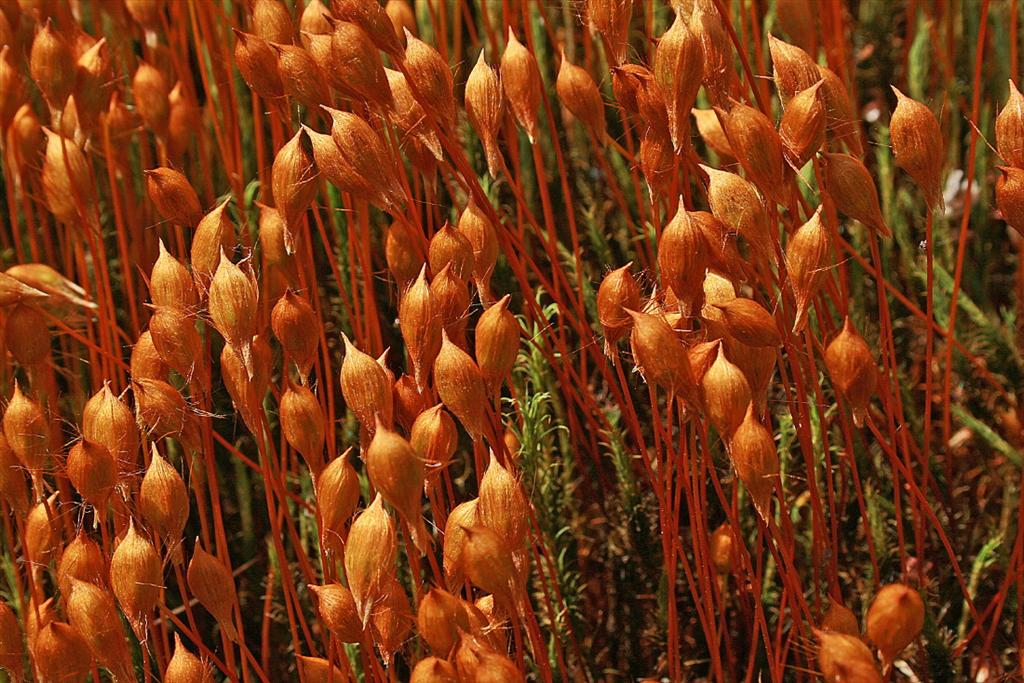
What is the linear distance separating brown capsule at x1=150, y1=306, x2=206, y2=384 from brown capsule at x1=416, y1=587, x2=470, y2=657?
204 mm

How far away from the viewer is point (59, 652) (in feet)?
2.13

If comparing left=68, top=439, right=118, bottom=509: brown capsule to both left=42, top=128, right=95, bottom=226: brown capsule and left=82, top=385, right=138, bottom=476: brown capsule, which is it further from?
Answer: left=42, top=128, right=95, bottom=226: brown capsule

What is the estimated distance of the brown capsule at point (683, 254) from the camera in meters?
0.63

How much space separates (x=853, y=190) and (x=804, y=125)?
6cm

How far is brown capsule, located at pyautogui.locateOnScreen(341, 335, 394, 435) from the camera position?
0.65m

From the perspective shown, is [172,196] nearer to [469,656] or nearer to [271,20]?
[271,20]

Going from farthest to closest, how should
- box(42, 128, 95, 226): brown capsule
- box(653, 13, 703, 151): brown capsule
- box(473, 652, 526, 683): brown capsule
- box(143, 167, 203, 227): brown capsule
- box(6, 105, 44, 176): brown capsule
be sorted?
1. box(6, 105, 44, 176): brown capsule
2. box(42, 128, 95, 226): brown capsule
3. box(143, 167, 203, 227): brown capsule
4. box(653, 13, 703, 151): brown capsule
5. box(473, 652, 526, 683): brown capsule

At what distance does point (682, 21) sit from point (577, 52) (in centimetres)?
86

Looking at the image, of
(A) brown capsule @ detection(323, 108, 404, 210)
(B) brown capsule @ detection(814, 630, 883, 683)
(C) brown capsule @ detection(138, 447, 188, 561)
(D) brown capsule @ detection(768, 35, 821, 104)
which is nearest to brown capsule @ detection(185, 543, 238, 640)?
(C) brown capsule @ detection(138, 447, 188, 561)

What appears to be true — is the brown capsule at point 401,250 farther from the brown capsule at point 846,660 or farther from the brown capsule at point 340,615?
the brown capsule at point 846,660

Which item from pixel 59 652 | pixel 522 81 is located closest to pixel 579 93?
pixel 522 81

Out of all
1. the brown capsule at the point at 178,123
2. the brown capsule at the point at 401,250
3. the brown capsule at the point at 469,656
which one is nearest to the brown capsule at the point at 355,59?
the brown capsule at the point at 401,250

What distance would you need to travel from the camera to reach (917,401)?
125 cm

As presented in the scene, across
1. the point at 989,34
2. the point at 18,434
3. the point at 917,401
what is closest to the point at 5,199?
the point at 18,434
